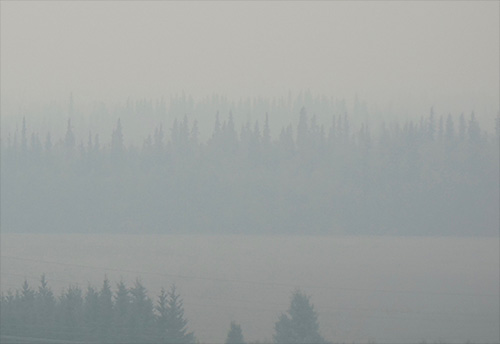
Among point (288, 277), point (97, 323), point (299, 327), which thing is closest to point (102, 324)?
point (97, 323)

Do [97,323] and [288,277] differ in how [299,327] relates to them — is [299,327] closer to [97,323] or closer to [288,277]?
[97,323]

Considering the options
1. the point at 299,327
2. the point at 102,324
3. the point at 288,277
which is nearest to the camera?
the point at 102,324

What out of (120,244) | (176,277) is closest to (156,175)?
(120,244)

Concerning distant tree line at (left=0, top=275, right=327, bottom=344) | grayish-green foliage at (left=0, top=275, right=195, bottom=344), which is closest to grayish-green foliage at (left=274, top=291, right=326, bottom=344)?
distant tree line at (left=0, top=275, right=327, bottom=344)

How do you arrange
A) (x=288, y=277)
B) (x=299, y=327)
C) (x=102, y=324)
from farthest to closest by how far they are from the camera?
(x=288, y=277)
(x=299, y=327)
(x=102, y=324)

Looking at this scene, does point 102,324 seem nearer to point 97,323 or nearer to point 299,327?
point 97,323

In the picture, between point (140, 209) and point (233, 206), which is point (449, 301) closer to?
point (233, 206)

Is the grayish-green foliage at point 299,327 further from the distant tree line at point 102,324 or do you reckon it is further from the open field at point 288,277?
the open field at point 288,277

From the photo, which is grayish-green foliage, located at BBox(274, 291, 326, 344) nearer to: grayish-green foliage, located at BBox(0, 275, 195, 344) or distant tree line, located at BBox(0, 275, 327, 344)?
distant tree line, located at BBox(0, 275, 327, 344)

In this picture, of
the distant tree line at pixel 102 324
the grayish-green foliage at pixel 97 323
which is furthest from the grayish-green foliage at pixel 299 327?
the grayish-green foliage at pixel 97 323

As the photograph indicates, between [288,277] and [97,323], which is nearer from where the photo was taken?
[97,323]

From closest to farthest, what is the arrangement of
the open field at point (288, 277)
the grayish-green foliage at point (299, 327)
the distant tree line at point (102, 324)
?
the distant tree line at point (102, 324) → the grayish-green foliage at point (299, 327) → the open field at point (288, 277)

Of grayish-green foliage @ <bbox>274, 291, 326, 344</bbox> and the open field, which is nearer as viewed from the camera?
grayish-green foliage @ <bbox>274, 291, 326, 344</bbox>

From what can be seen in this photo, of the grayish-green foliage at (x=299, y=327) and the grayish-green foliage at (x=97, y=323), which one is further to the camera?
the grayish-green foliage at (x=299, y=327)
